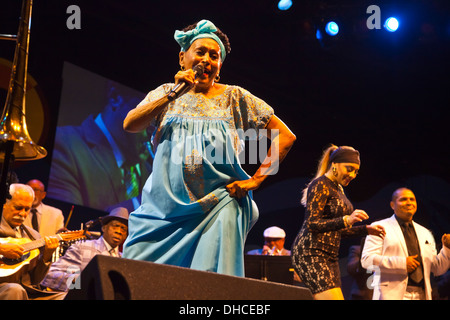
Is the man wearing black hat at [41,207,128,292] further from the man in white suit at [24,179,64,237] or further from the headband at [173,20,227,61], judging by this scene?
the headband at [173,20,227,61]

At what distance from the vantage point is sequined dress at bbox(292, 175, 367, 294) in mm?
3471

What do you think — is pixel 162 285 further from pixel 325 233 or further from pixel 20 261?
pixel 20 261

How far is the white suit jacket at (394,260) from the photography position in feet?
14.4

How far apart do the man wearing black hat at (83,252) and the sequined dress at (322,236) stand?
1.86m

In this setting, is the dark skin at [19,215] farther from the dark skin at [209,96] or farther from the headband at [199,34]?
the headband at [199,34]

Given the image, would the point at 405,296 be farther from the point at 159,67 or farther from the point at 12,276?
the point at 159,67

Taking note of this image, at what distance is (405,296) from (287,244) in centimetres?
388

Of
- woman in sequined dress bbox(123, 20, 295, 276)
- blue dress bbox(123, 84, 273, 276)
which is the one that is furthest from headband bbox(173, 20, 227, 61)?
blue dress bbox(123, 84, 273, 276)

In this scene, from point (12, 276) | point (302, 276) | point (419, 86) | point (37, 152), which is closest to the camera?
point (37, 152)

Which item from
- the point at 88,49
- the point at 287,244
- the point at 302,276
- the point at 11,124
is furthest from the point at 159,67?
the point at 11,124

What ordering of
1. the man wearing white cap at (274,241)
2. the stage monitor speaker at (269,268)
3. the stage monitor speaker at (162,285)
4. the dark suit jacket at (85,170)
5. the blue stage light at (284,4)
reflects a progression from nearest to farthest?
the stage monitor speaker at (162,285) < the stage monitor speaker at (269,268) < the dark suit jacket at (85,170) < the blue stage light at (284,4) < the man wearing white cap at (274,241)

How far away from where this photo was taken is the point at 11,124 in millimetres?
2416

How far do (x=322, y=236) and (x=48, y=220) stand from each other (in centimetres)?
307

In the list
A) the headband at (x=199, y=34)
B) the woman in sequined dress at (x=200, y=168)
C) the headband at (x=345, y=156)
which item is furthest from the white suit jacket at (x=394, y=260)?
the headband at (x=199, y=34)
